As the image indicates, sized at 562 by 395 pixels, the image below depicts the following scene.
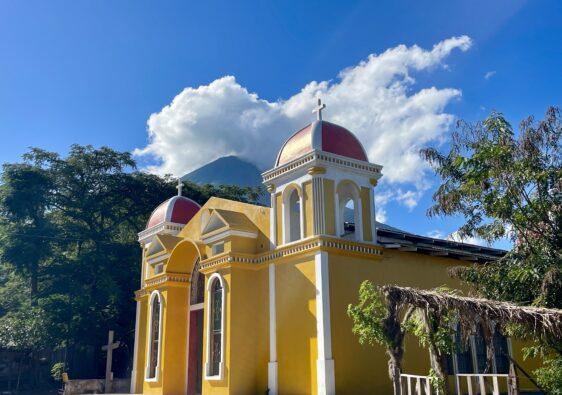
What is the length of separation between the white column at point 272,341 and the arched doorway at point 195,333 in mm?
3897

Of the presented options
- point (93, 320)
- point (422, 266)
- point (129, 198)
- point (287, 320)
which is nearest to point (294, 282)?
point (287, 320)

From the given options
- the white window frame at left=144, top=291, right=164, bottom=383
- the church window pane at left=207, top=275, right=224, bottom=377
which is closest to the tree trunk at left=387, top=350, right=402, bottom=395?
the church window pane at left=207, top=275, right=224, bottom=377

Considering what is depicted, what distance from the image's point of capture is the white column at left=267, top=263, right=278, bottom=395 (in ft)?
48.4

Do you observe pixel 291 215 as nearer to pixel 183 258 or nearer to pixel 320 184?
pixel 320 184

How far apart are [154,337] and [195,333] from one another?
Result: 5.37ft

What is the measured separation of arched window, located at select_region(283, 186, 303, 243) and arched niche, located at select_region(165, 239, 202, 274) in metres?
4.01

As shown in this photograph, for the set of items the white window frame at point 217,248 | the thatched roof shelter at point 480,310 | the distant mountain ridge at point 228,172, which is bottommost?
the thatched roof shelter at point 480,310

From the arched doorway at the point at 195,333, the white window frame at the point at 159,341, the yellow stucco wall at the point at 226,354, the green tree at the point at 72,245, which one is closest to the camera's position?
the yellow stucco wall at the point at 226,354

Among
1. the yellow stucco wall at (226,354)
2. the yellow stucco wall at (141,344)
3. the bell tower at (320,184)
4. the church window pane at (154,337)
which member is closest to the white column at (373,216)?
the bell tower at (320,184)

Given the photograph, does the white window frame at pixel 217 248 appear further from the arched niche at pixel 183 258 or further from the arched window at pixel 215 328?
the arched niche at pixel 183 258

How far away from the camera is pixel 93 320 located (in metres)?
27.9

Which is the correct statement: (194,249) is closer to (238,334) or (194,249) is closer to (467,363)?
(238,334)

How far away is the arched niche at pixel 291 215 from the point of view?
1561cm

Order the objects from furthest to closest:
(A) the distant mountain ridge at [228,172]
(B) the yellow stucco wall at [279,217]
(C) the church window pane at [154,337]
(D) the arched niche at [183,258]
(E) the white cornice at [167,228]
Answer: (A) the distant mountain ridge at [228,172] < (E) the white cornice at [167,228] < (C) the church window pane at [154,337] < (D) the arched niche at [183,258] < (B) the yellow stucco wall at [279,217]
